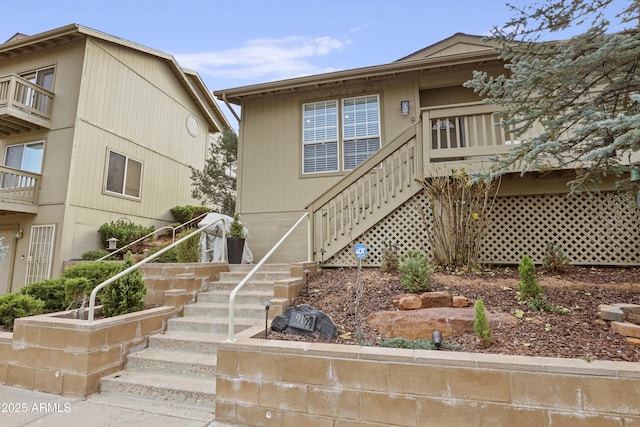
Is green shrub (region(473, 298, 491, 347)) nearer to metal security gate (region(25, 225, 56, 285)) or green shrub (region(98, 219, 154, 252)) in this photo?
green shrub (region(98, 219, 154, 252))

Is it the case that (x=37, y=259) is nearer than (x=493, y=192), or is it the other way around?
(x=493, y=192)

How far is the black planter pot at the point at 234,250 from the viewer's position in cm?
674

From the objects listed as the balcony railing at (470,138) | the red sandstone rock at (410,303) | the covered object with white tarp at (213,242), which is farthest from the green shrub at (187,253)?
the balcony railing at (470,138)

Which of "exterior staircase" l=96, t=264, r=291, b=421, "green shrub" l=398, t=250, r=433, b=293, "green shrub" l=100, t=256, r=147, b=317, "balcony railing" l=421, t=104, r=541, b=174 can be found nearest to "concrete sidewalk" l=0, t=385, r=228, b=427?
"exterior staircase" l=96, t=264, r=291, b=421

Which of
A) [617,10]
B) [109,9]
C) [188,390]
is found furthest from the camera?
[109,9]

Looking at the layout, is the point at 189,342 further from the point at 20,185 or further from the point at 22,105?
the point at 22,105

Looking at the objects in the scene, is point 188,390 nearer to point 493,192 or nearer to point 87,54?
point 493,192

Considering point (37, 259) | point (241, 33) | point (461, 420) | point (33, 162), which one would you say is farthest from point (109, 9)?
point (461, 420)

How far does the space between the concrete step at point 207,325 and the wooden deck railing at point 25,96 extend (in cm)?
871

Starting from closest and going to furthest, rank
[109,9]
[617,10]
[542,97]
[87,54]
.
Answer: [617,10] < [542,97] < [87,54] < [109,9]

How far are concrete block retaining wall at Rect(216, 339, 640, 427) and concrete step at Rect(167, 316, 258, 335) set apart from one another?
44.1 inches

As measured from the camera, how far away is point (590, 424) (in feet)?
7.16

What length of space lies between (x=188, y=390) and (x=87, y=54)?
34.6ft

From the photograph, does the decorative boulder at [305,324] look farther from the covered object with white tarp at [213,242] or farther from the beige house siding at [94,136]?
the beige house siding at [94,136]
